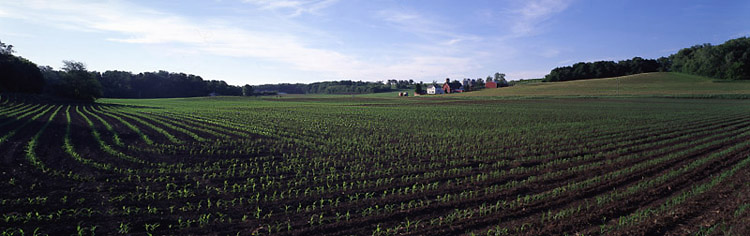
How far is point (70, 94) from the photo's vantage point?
70625 millimetres

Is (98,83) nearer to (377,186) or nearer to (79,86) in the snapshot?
(79,86)

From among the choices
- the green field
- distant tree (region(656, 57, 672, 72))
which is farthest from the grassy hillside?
the green field

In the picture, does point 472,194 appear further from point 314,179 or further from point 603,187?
point 314,179

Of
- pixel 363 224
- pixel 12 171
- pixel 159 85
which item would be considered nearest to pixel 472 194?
pixel 363 224

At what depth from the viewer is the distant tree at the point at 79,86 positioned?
229 feet

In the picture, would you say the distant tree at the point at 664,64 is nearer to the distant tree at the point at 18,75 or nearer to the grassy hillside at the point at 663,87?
the grassy hillside at the point at 663,87

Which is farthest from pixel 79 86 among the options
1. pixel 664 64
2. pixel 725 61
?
pixel 664 64

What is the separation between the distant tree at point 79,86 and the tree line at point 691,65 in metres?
147

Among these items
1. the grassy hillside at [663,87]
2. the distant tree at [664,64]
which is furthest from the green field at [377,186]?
the distant tree at [664,64]

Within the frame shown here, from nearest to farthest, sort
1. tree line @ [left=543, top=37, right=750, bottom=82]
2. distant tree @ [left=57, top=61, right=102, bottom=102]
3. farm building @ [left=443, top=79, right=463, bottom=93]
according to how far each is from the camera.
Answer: distant tree @ [left=57, top=61, right=102, bottom=102] → tree line @ [left=543, top=37, right=750, bottom=82] → farm building @ [left=443, top=79, right=463, bottom=93]

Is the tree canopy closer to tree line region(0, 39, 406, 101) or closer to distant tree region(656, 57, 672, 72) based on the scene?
distant tree region(656, 57, 672, 72)

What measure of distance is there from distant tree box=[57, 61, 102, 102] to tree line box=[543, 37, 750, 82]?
147 meters

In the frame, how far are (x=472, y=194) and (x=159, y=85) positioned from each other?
158236 millimetres

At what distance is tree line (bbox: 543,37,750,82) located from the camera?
76.4 meters
